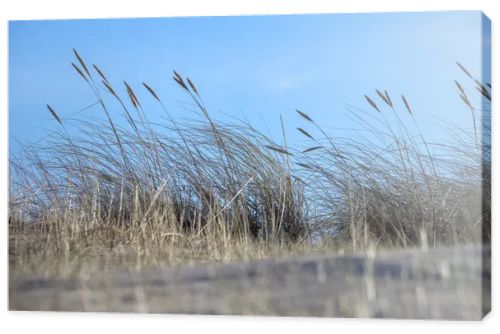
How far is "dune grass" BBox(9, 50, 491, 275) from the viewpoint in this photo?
18.6 feet

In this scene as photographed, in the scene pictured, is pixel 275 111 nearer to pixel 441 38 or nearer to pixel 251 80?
pixel 251 80

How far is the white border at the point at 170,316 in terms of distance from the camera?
541 centimetres

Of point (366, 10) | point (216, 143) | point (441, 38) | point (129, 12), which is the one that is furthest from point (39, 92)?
point (441, 38)

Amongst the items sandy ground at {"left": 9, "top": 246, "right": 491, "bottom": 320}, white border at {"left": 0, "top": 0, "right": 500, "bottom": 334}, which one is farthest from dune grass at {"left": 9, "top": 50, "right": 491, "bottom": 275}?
white border at {"left": 0, "top": 0, "right": 500, "bottom": 334}

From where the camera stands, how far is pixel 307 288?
17.7ft

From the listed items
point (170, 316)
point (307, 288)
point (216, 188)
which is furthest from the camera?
point (216, 188)

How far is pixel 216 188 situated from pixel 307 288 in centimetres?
97

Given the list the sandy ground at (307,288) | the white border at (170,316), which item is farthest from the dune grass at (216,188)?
the white border at (170,316)

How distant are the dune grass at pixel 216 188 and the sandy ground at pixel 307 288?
5.1 inches

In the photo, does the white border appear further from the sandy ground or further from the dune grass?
the dune grass

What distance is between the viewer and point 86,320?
18.7 feet

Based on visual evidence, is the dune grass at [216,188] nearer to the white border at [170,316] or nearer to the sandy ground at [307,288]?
the sandy ground at [307,288]

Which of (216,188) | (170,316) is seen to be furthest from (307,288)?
(216,188)

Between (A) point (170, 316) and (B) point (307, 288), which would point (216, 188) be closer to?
(A) point (170, 316)
